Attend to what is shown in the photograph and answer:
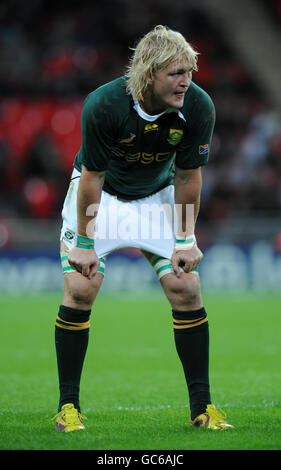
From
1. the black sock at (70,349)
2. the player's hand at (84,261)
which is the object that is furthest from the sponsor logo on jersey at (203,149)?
the black sock at (70,349)

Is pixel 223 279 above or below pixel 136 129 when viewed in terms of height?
below

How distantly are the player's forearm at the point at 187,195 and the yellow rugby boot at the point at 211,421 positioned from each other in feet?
3.44

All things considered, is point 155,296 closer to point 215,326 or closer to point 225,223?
point 225,223

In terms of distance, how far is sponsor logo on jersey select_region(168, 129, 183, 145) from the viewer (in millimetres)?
4602

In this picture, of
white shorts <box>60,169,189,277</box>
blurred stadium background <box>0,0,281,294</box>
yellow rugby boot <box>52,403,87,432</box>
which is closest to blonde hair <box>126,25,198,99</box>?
white shorts <box>60,169,189,277</box>

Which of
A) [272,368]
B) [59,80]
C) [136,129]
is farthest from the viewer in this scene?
[59,80]

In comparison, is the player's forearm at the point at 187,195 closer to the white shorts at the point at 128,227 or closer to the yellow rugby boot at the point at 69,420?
the white shorts at the point at 128,227

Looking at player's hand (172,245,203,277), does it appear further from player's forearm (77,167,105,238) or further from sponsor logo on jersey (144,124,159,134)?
sponsor logo on jersey (144,124,159,134)

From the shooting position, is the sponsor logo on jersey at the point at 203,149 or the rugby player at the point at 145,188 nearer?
the rugby player at the point at 145,188

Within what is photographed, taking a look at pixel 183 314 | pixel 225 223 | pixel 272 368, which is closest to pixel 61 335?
pixel 183 314

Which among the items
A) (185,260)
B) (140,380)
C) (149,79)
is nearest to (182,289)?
(185,260)

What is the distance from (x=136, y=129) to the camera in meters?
4.55

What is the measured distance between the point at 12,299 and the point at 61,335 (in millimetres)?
10376

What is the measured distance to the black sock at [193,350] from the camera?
4734mm
